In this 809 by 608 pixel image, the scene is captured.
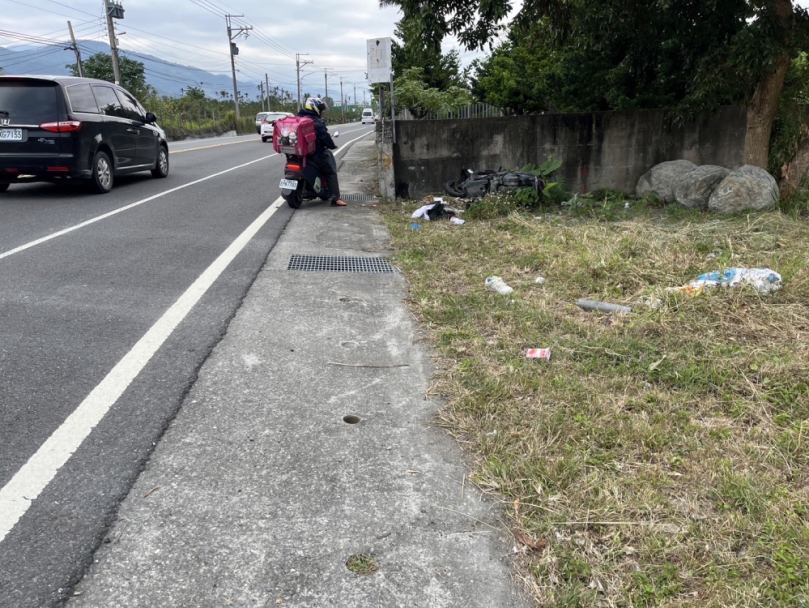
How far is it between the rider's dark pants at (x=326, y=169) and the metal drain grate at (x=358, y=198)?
77 cm

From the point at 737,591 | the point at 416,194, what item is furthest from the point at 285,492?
the point at 416,194

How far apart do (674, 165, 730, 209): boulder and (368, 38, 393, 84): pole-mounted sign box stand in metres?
4.97

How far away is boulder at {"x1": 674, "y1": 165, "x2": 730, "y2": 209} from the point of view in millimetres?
9352

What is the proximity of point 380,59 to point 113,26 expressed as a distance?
32.2 metres

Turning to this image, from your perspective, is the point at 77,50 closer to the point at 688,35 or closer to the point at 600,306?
the point at 688,35

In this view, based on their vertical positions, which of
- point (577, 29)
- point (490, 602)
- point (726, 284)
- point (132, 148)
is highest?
point (577, 29)

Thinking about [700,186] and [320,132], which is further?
[320,132]

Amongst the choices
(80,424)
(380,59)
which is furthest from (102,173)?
(80,424)

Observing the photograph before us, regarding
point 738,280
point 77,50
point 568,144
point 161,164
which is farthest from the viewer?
point 77,50

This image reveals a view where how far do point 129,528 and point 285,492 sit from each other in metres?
0.59

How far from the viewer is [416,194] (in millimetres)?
10828

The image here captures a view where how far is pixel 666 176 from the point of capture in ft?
33.1

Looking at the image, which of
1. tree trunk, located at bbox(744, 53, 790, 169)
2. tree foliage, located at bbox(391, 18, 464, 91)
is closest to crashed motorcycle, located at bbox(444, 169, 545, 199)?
tree trunk, located at bbox(744, 53, 790, 169)

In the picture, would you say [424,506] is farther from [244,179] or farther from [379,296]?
[244,179]
